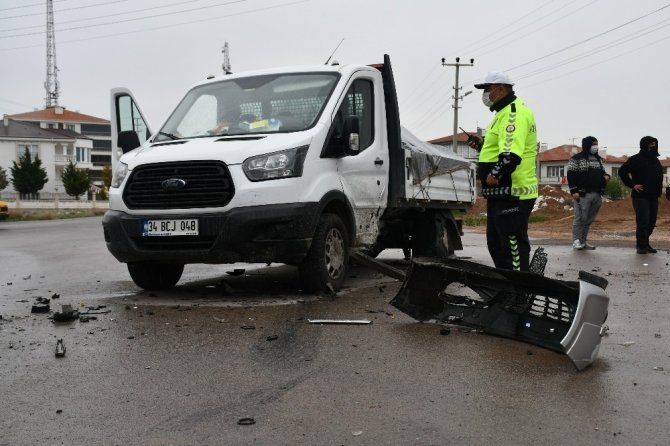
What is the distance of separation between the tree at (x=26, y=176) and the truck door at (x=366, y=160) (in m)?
82.8

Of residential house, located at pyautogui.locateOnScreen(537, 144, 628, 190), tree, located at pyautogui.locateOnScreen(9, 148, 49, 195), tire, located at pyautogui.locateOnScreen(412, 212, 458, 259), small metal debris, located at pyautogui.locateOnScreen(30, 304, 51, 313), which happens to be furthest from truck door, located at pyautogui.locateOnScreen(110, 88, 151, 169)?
residential house, located at pyautogui.locateOnScreen(537, 144, 628, 190)

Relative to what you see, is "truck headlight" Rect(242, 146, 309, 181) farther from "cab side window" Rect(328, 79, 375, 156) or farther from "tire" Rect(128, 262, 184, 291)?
"tire" Rect(128, 262, 184, 291)

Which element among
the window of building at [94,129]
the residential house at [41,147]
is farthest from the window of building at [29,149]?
the window of building at [94,129]

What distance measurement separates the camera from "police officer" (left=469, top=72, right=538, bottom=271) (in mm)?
7016

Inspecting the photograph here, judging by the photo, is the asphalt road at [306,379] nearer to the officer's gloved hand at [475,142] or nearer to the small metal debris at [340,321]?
the small metal debris at [340,321]

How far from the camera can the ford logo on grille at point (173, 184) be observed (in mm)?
7023

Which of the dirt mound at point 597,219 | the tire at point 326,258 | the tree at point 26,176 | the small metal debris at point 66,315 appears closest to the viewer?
the small metal debris at point 66,315

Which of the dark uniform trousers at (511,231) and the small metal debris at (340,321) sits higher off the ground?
the dark uniform trousers at (511,231)

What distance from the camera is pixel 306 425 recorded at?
3.61 metres

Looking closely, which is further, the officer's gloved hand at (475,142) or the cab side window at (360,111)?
the officer's gloved hand at (475,142)

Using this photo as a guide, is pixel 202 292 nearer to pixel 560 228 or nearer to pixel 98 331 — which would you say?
pixel 98 331

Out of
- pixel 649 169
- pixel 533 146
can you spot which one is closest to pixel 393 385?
pixel 533 146

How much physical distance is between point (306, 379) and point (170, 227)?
3076mm

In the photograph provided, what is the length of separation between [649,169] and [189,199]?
903 centimetres
